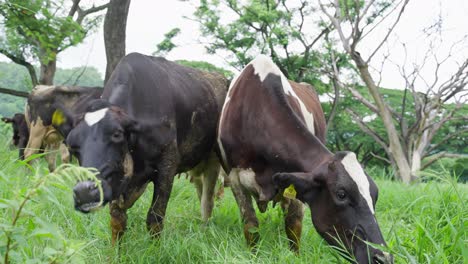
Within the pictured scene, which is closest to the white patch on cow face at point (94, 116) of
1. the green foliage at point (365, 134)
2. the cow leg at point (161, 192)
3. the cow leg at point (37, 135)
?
the cow leg at point (161, 192)

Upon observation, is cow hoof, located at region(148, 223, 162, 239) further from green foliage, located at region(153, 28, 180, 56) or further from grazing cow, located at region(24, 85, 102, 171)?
green foliage, located at region(153, 28, 180, 56)

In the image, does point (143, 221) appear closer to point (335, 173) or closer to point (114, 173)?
point (114, 173)

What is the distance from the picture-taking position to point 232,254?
3.54m

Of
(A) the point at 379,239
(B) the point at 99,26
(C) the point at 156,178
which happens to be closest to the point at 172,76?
(C) the point at 156,178

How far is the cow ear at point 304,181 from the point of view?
3258 mm

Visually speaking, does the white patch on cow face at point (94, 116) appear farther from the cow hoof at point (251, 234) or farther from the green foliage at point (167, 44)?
the green foliage at point (167, 44)

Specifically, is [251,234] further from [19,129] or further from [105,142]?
[19,129]

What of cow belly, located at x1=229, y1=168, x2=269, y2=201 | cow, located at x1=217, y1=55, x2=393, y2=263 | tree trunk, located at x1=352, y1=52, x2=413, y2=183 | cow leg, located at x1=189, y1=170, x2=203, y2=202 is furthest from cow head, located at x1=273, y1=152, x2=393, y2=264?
tree trunk, located at x1=352, y1=52, x2=413, y2=183

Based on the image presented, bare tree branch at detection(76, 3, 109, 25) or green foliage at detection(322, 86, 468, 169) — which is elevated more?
bare tree branch at detection(76, 3, 109, 25)

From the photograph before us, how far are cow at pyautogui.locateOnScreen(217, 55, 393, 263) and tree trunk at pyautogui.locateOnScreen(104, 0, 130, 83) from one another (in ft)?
12.9

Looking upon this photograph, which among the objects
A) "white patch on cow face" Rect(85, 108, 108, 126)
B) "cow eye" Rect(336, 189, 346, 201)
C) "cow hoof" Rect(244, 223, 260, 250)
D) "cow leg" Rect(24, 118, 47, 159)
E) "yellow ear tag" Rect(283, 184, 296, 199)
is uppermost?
"white patch on cow face" Rect(85, 108, 108, 126)

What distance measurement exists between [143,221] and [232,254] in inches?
52.4

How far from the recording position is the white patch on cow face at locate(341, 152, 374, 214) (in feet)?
10.0

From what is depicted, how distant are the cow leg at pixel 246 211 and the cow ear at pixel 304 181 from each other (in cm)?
70
